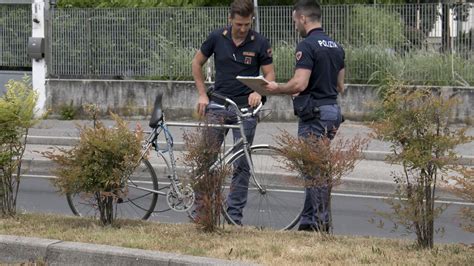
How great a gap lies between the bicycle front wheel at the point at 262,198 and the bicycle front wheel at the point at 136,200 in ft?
2.47

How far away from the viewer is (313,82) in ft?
23.9

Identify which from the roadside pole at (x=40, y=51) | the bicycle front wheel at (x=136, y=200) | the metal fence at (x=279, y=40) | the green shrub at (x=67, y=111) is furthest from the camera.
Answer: the roadside pole at (x=40, y=51)

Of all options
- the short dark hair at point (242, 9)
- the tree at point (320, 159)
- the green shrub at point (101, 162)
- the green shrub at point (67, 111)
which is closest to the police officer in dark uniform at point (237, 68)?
the short dark hair at point (242, 9)

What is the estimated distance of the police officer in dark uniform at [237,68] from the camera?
7.65m

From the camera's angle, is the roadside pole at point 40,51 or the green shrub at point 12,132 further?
the roadside pole at point 40,51

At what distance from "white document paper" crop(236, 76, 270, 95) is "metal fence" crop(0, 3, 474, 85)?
1007cm

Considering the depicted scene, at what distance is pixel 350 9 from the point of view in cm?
1752

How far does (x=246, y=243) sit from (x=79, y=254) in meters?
1.19

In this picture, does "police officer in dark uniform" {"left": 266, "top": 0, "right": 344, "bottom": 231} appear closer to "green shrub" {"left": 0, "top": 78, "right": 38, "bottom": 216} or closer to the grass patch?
the grass patch

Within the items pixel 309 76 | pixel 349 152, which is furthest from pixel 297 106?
pixel 349 152

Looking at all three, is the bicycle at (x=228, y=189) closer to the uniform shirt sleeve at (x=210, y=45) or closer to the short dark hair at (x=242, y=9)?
the uniform shirt sleeve at (x=210, y=45)

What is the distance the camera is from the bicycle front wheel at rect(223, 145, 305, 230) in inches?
299

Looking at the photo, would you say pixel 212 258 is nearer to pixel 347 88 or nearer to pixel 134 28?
pixel 347 88

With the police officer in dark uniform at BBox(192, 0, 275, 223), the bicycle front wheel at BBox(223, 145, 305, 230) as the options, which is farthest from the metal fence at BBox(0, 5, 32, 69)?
the bicycle front wheel at BBox(223, 145, 305, 230)
